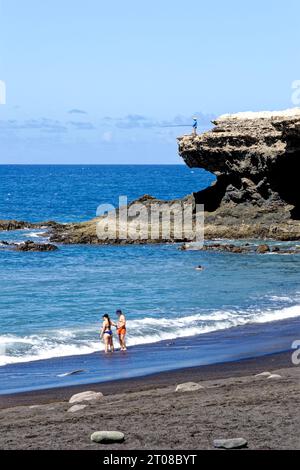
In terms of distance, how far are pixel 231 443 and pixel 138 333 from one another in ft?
45.7

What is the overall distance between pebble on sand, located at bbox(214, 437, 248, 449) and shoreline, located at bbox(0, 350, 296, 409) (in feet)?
18.2

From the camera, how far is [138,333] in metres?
25.9

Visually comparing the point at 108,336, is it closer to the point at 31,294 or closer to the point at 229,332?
the point at 229,332

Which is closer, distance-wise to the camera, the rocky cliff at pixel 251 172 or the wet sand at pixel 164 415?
the wet sand at pixel 164 415

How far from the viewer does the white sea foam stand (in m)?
23.3

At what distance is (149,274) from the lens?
39844 millimetres

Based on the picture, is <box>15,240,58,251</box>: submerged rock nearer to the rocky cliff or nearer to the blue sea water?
the blue sea water

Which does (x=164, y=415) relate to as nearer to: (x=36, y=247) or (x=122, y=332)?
(x=122, y=332)

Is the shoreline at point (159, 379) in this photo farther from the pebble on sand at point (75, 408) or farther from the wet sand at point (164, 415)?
the pebble on sand at point (75, 408)

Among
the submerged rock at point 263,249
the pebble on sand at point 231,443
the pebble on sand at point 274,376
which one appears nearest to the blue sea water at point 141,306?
the submerged rock at point 263,249

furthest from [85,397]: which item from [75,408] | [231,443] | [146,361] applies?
[146,361]

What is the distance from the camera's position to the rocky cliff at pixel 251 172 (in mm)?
50812

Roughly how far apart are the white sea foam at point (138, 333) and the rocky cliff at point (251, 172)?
21.5 meters

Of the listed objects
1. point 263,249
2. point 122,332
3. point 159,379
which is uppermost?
point 263,249
